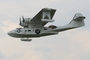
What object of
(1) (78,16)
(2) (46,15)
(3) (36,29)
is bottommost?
(3) (36,29)

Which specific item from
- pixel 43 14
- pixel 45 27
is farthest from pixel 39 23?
pixel 43 14

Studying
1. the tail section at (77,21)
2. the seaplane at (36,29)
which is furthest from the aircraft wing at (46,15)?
the tail section at (77,21)

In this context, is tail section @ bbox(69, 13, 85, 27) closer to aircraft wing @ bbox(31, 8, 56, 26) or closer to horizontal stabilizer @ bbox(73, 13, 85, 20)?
horizontal stabilizer @ bbox(73, 13, 85, 20)

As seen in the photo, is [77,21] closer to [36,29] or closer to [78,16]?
[78,16]

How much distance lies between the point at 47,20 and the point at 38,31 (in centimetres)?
384

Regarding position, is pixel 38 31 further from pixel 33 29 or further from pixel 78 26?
pixel 78 26

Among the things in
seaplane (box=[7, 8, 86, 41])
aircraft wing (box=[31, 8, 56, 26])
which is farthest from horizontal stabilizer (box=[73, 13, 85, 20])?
aircraft wing (box=[31, 8, 56, 26])

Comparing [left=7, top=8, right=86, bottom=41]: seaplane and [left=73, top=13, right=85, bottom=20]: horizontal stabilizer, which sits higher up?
[left=73, top=13, right=85, bottom=20]: horizontal stabilizer

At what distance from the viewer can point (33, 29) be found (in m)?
43.2

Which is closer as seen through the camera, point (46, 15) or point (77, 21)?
point (46, 15)

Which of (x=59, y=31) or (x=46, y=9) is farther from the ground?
(x=46, y=9)

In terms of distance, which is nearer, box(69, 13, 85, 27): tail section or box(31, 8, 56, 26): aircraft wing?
box(31, 8, 56, 26): aircraft wing

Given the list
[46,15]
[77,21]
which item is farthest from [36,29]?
[77,21]

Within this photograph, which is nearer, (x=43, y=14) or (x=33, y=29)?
(x=43, y=14)
